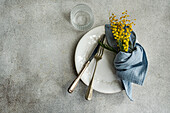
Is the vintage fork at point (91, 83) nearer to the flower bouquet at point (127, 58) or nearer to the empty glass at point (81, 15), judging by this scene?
the flower bouquet at point (127, 58)

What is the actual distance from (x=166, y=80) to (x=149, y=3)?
0.38 m

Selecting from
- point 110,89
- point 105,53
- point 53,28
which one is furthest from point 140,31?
point 53,28

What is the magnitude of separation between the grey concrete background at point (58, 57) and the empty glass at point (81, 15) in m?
0.03

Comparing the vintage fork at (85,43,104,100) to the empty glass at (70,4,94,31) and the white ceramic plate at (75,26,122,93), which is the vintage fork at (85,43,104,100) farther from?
A: the empty glass at (70,4,94,31)

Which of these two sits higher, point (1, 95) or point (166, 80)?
point (1, 95)

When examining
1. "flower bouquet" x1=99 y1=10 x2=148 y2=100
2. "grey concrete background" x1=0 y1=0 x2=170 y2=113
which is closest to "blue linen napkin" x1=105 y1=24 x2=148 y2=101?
"flower bouquet" x1=99 y1=10 x2=148 y2=100

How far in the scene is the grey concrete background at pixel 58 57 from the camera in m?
0.74

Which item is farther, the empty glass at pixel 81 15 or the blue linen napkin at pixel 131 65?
the empty glass at pixel 81 15

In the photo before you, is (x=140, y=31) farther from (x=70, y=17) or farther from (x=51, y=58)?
(x=51, y=58)

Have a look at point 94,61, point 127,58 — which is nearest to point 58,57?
point 94,61

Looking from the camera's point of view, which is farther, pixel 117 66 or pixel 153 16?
pixel 153 16

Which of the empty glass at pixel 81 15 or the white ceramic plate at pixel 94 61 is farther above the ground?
the empty glass at pixel 81 15

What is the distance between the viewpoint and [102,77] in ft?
2.35

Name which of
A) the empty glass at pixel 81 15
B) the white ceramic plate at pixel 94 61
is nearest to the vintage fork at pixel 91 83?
the white ceramic plate at pixel 94 61
